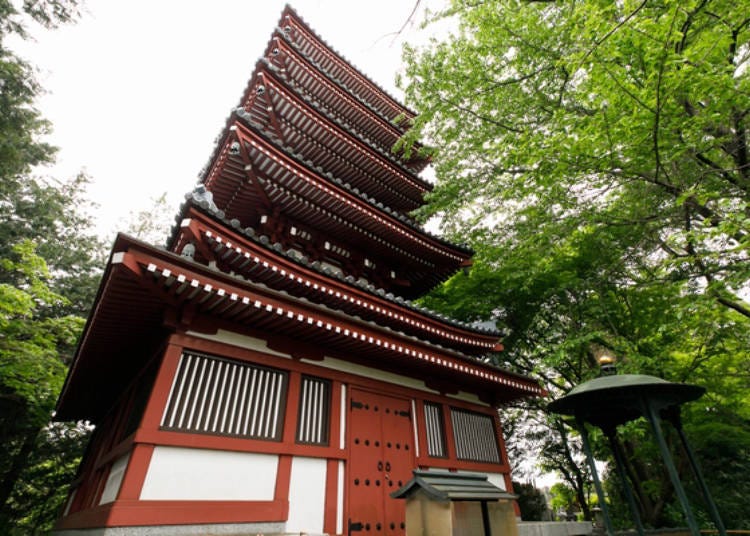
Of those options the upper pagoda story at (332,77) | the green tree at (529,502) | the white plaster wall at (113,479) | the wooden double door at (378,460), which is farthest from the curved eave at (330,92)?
the green tree at (529,502)

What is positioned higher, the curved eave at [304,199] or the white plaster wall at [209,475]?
the curved eave at [304,199]

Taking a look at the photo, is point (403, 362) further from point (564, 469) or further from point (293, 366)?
point (564, 469)

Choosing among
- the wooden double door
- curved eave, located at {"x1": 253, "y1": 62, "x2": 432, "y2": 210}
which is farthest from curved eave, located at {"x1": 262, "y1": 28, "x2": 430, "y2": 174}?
the wooden double door

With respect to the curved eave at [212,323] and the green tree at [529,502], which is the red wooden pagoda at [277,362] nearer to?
the curved eave at [212,323]

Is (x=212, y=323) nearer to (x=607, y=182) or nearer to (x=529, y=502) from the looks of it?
(x=607, y=182)

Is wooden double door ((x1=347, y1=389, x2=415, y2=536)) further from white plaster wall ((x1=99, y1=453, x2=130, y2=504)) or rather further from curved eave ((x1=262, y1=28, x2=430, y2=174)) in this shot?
curved eave ((x1=262, y1=28, x2=430, y2=174))

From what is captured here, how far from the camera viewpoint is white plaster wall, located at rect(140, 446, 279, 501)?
15.1 ft

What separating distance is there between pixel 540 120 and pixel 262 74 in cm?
695

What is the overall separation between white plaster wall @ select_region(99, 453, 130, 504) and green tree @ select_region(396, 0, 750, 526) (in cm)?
857

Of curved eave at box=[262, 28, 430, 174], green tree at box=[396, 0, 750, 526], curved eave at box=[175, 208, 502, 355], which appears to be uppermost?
curved eave at box=[262, 28, 430, 174]

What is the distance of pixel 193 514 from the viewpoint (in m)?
4.58

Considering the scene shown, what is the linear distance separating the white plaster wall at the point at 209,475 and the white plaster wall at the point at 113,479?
0.92m

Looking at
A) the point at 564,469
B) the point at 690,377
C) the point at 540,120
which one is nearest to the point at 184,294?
the point at 540,120

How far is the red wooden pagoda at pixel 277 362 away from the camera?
4922 mm
